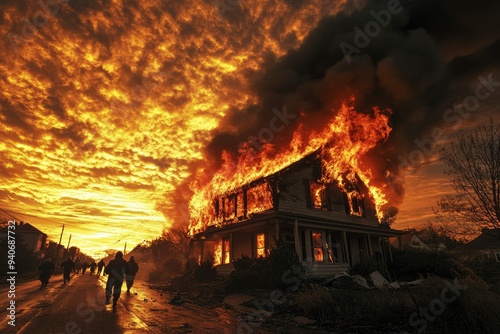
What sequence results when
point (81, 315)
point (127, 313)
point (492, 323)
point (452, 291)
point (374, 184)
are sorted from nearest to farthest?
point (492, 323) < point (452, 291) < point (81, 315) < point (127, 313) < point (374, 184)

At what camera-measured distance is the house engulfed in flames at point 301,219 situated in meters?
16.4

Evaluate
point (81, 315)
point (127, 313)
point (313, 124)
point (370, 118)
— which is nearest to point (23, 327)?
point (81, 315)

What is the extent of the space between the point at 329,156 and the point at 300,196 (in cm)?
374

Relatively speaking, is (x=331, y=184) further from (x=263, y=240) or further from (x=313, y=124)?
(x=263, y=240)

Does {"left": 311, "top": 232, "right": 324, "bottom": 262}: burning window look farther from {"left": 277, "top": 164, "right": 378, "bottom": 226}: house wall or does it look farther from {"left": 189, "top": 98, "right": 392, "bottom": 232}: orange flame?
{"left": 189, "top": 98, "right": 392, "bottom": 232}: orange flame

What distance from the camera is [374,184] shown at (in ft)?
69.2

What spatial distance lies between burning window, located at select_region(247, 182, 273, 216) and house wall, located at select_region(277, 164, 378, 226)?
0.75 m

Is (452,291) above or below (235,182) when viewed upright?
below

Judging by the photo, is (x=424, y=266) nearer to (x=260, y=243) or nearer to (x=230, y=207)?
(x=260, y=243)

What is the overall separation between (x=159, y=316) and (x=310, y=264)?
10221mm

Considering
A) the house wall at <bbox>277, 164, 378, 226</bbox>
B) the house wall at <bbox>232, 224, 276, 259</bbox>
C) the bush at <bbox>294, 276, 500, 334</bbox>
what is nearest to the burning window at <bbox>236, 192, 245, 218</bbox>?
the house wall at <bbox>232, 224, 276, 259</bbox>

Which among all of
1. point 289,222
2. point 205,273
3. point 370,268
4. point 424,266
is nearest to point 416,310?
point 289,222

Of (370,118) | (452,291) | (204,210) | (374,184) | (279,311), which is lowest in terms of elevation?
(279,311)

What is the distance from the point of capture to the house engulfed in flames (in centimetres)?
1639
